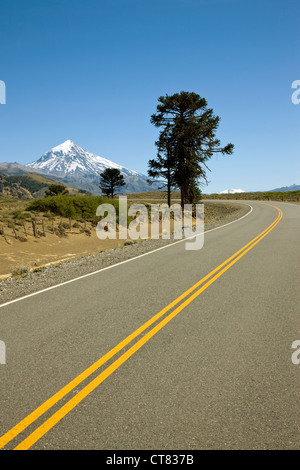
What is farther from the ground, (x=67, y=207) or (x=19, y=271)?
(x=67, y=207)

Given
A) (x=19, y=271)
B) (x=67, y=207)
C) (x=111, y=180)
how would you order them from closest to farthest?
(x=19, y=271) < (x=67, y=207) < (x=111, y=180)

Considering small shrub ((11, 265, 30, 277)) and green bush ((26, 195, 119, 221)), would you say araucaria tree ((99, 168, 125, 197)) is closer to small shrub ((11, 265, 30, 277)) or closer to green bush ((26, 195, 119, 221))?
green bush ((26, 195, 119, 221))

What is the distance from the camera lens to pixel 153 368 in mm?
4051

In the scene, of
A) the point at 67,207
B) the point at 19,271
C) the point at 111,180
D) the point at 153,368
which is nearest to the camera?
the point at 153,368

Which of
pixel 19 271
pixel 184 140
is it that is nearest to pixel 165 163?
pixel 184 140

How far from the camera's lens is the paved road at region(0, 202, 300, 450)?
9.82 ft

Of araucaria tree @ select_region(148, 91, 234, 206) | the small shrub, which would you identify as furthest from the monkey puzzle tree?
the small shrub

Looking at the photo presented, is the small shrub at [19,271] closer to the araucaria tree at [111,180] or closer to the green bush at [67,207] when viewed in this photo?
the green bush at [67,207]

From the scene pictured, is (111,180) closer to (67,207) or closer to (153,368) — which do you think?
(67,207)

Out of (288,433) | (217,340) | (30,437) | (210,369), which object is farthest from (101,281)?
(288,433)

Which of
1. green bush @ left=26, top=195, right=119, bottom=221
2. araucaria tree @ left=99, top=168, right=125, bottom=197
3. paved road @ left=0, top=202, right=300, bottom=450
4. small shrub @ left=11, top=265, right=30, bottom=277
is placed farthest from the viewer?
araucaria tree @ left=99, top=168, right=125, bottom=197

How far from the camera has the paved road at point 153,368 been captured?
2.99 meters

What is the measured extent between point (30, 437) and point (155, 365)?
5.54 feet

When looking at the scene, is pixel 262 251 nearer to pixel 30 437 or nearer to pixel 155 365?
pixel 155 365
